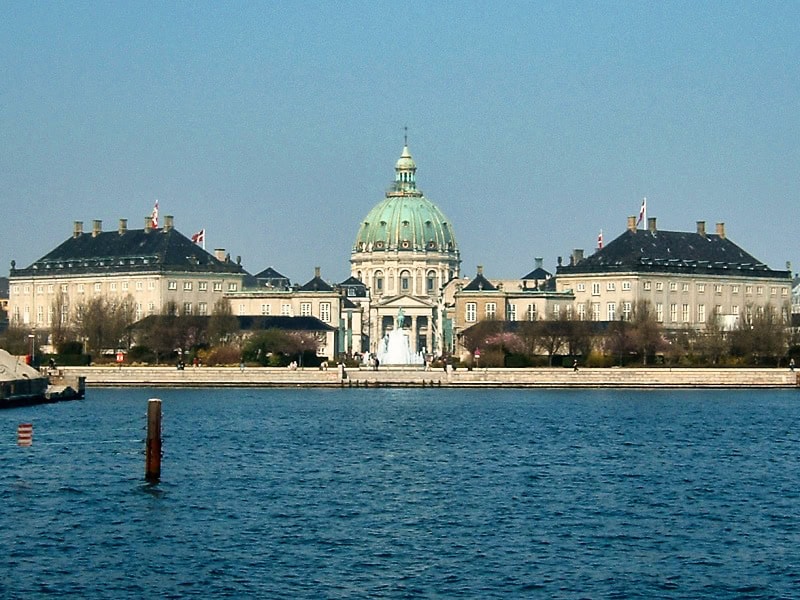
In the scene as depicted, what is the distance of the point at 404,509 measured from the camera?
46.8 metres

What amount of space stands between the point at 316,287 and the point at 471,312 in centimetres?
1429

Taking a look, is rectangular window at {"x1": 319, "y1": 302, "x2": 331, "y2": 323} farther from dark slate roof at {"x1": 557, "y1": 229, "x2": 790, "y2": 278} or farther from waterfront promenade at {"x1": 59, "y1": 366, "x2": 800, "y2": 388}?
waterfront promenade at {"x1": 59, "y1": 366, "x2": 800, "y2": 388}

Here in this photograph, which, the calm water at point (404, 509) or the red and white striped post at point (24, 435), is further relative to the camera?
the red and white striped post at point (24, 435)

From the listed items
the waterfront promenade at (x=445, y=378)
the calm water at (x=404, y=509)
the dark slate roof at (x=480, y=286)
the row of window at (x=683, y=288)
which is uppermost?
the dark slate roof at (x=480, y=286)

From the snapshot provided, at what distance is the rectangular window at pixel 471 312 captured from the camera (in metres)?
181

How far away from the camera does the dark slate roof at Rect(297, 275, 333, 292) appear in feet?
610

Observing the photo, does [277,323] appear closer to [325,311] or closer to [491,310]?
[325,311]

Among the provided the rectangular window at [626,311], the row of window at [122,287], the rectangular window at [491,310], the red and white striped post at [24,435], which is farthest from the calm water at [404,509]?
the rectangular window at [491,310]

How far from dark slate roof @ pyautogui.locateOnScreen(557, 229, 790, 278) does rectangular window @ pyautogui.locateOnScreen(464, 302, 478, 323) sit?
10808 millimetres

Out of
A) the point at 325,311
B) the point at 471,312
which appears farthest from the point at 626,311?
the point at 325,311

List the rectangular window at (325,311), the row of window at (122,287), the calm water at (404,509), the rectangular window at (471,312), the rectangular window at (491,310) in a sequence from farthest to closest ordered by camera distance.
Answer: the rectangular window at (325,311), the rectangular window at (471,312), the rectangular window at (491,310), the row of window at (122,287), the calm water at (404,509)

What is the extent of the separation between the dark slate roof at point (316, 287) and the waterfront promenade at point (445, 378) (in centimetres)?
6910

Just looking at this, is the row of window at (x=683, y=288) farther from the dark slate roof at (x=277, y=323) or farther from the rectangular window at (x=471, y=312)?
the dark slate roof at (x=277, y=323)

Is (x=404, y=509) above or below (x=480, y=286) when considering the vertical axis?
below
